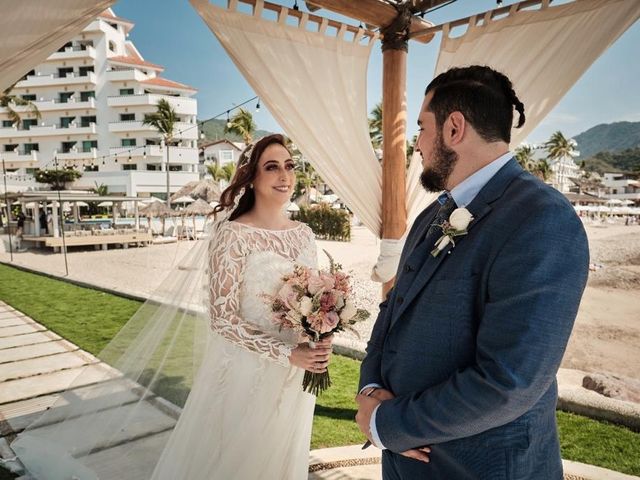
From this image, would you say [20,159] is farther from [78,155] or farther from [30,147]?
[78,155]

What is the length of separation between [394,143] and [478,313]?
267 cm

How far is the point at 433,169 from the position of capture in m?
1.54

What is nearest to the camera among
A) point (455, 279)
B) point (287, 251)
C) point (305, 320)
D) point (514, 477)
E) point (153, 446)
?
point (514, 477)

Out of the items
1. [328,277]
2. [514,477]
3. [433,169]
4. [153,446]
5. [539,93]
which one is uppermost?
[539,93]

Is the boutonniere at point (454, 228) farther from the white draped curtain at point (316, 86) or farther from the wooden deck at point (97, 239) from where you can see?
the wooden deck at point (97, 239)

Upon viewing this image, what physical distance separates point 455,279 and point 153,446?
2.94 m

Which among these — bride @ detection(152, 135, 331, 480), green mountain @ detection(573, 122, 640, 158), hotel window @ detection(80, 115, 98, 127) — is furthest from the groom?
green mountain @ detection(573, 122, 640, 158)

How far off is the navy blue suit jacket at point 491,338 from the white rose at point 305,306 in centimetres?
73

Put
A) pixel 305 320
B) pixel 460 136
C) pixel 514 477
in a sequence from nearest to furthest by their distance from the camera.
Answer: pixel 514 477 < pixel 460 136 < pixel 305 320

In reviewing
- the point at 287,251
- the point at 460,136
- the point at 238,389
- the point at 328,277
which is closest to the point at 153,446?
the point at 238,389

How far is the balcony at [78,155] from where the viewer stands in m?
47.8

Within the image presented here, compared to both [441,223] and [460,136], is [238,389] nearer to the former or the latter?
[441,223]

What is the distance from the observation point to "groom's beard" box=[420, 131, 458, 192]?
4.96 ft

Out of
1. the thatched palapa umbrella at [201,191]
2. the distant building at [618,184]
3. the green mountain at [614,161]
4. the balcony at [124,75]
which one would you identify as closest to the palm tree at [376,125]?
the thatched palapa umbrella at [201,191]
